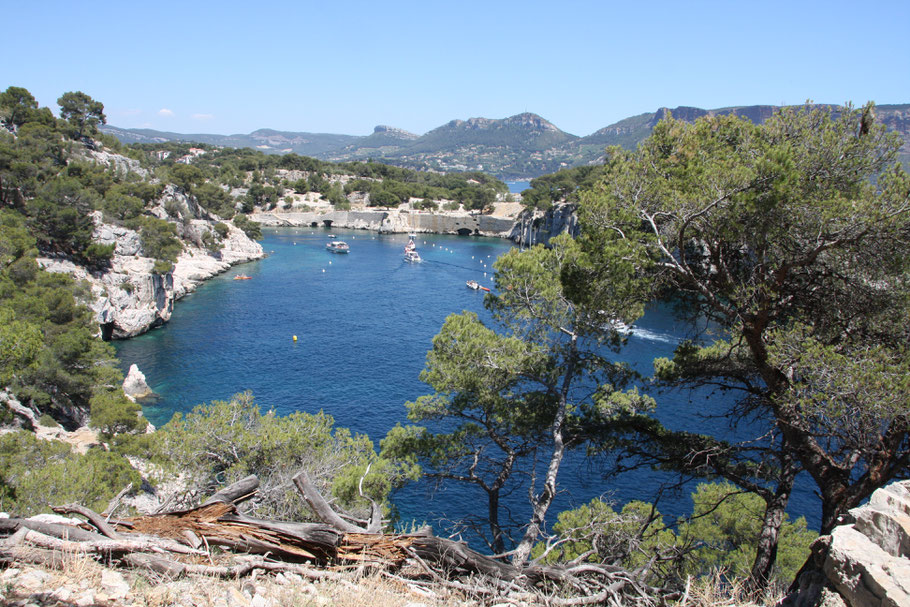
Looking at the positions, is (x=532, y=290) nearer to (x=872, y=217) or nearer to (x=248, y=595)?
(x=872, y=217)

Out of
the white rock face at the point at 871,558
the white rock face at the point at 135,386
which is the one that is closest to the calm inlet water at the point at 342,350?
the white rock face at the point at 135,386

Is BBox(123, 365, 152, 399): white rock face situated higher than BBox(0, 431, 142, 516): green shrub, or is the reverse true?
BBox(0, 431, 142, 516): green shrub

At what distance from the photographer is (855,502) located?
20.7 ft

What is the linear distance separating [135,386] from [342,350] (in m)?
11.3

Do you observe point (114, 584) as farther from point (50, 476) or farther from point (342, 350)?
point (342, 350)

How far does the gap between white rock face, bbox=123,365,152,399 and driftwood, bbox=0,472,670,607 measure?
2365 cm

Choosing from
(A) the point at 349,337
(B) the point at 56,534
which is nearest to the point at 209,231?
(A) the point at 349,337

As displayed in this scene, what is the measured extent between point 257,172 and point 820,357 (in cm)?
10917

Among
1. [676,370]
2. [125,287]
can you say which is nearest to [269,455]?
[676,370]

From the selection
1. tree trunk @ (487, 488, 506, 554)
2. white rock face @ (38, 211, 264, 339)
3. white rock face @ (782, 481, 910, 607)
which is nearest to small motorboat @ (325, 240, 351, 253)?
white rock face @ (38, 211, 264, 339)

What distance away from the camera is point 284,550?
4.74 meters

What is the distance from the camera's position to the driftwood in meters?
4.31

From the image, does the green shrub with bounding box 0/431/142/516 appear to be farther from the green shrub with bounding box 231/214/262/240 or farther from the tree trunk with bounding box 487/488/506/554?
the green shrub with bounding box 231/214/262/240

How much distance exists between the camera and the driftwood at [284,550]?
4312mm
